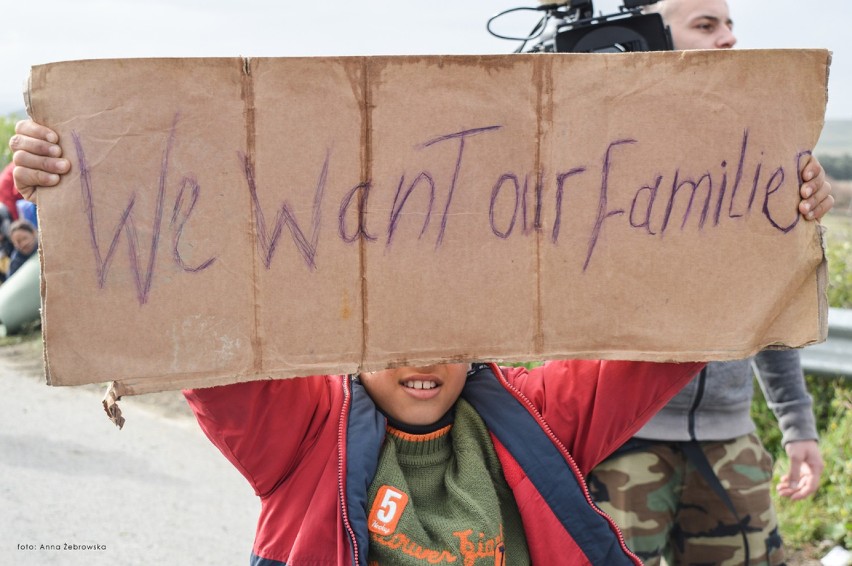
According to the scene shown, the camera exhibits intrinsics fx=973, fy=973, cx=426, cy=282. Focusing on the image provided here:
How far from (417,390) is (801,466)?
1464mm

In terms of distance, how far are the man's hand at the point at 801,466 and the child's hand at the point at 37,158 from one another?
2244 millimetres

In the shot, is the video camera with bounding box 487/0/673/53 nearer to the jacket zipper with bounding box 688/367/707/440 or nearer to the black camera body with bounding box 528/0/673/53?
the black camera body with bounding box 528/0/673/53

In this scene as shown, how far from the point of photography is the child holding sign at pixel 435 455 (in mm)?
1943

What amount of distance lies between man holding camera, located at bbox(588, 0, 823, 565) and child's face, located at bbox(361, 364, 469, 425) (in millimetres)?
879

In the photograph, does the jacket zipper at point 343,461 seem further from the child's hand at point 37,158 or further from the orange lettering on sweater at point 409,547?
the child's hand at point 37,158

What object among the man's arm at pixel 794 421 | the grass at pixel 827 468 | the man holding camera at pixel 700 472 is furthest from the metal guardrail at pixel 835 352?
the man holding camera at pixel 700 472

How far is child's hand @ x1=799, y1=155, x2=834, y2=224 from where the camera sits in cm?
193

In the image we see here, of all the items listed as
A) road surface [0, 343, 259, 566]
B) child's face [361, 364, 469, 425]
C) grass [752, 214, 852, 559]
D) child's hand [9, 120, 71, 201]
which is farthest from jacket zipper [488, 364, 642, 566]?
road surface [0, 343, 259, 566]

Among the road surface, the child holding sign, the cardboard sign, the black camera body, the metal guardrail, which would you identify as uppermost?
the black camera body

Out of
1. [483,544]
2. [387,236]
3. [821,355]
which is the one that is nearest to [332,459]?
[483,544]

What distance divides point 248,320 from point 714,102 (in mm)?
995

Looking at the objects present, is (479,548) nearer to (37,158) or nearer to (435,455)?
(435,455)

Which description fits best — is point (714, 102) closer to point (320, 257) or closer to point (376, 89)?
point (376, 89)

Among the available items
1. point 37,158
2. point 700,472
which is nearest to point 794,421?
point 700,472
